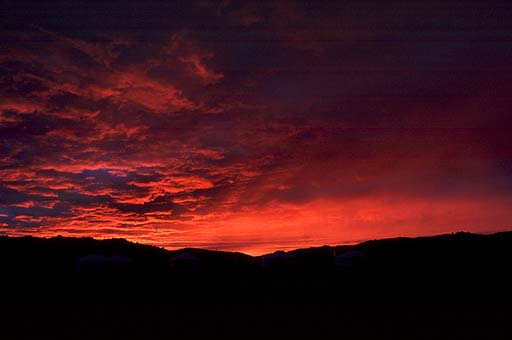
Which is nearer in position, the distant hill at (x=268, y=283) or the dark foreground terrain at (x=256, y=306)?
the dark foreground terrain at (x=256, y=306)

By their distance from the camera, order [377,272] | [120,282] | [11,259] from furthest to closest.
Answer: [11,259]
[377,272]
[120,282]

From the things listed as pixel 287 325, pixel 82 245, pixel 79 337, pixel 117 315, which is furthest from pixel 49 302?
pixel 82 245

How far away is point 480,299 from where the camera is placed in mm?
19203

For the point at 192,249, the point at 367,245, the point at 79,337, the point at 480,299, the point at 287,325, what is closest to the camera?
the point at 79,337

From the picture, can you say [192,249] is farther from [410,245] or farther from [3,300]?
[3,300]

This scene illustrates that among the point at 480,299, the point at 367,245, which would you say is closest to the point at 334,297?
the point at 480,299

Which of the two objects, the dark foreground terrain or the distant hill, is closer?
the dark foreground terrain

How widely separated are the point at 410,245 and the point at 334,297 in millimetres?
70086

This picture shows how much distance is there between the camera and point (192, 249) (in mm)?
124562

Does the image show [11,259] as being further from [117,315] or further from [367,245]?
[367,245]

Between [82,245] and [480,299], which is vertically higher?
[82,245]

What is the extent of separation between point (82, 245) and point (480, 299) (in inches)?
3012

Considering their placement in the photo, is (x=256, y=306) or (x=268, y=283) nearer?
(x=256, y=306)

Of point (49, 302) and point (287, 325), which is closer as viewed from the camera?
point (287, 325)
